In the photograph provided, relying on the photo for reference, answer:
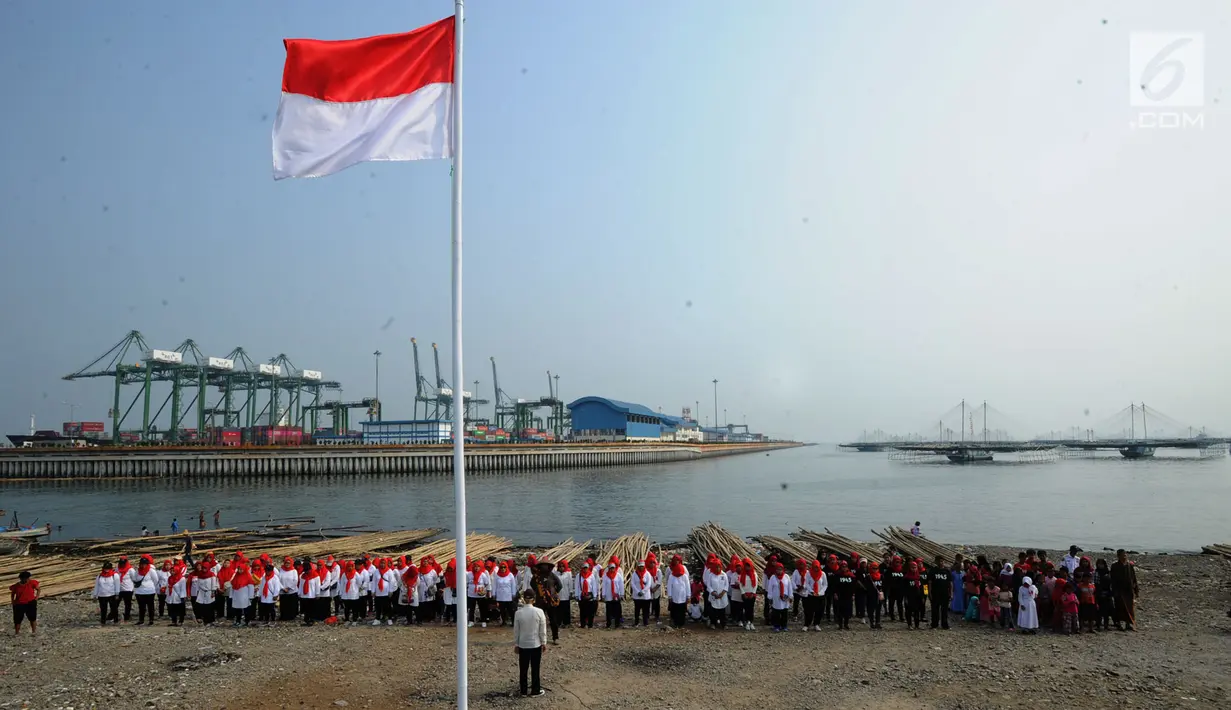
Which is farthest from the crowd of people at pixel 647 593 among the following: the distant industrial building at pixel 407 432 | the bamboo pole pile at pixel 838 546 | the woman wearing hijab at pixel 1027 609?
the distant industrial building at pixel 407 432

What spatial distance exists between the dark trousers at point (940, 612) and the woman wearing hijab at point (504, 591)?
8.34 m

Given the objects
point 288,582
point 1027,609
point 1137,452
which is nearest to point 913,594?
point 1027,609

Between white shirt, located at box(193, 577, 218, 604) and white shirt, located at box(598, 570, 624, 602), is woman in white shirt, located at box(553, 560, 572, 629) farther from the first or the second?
white shirt, located at box(193, 577, 218, 604)

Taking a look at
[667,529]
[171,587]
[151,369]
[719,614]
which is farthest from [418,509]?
[151,369]

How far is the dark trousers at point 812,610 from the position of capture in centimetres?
1379

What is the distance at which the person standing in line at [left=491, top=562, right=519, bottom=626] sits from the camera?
13844mm

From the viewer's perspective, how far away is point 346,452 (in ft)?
259

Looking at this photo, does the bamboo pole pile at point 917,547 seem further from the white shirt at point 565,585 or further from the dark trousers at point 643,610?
the white shirt at point 565,585

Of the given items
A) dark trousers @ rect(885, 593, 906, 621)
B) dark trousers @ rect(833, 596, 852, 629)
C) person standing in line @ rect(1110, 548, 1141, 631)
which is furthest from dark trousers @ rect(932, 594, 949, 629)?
person standing in line @ rect(1110, 548, 1141, 631)

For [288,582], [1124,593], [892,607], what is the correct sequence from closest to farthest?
1. [1124,593]
2. [288,582]
3. [892,607]

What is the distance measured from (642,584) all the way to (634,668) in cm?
331

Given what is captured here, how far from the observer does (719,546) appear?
72.9 ft

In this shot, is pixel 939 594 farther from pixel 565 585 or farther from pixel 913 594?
pixel 565 585

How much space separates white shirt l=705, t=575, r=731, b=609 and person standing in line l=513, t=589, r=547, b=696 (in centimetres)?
544
